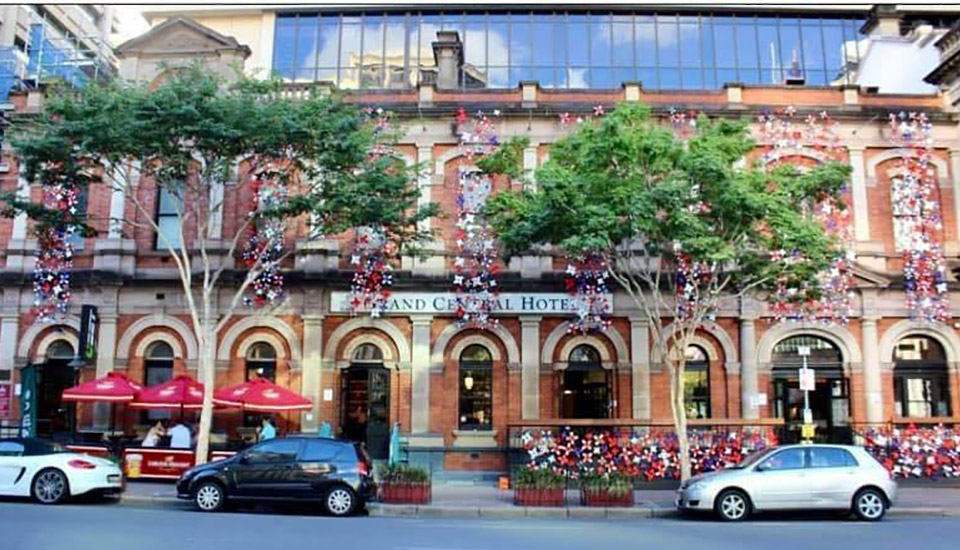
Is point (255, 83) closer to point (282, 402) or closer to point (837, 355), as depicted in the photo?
point (282, 402)

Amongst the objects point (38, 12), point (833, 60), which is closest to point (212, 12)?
point (38, 12)

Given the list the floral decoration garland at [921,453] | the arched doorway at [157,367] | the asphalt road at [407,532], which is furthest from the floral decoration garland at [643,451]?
the arched doorway at [157,367]

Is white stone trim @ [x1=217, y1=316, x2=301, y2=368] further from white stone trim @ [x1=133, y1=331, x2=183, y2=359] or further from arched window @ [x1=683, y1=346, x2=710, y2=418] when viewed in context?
arched window @ [x1=683, y1=346, x2=710, y2=418]

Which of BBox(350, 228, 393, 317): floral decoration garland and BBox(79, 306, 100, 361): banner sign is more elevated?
BBox(350, 228, 393, 317): floral decoration garland

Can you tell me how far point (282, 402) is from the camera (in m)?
20.3

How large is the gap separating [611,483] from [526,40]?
18.2 meters

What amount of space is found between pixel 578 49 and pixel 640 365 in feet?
41.1

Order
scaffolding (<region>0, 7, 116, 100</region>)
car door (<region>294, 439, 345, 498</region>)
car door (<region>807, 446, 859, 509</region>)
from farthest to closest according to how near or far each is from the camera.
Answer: scaffolding (<region>0, 7, 116, 100</region>) < car door (<region>294, 439, 345, 498</region>) < car door (<region>807, 446, 859, 509</region>)

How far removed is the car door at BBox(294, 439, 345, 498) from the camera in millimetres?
15055

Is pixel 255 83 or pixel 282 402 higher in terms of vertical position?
pixel 255 83

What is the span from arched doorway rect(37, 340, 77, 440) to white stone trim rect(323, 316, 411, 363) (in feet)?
24.2

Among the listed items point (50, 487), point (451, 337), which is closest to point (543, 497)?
point (451, 337)

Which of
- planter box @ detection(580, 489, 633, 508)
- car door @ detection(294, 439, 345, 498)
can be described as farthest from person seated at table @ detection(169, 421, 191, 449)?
planter box @ detection(580, 489, 633, 508)

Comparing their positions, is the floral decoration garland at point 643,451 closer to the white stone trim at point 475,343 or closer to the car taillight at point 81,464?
the white stone trim at point 475,343
